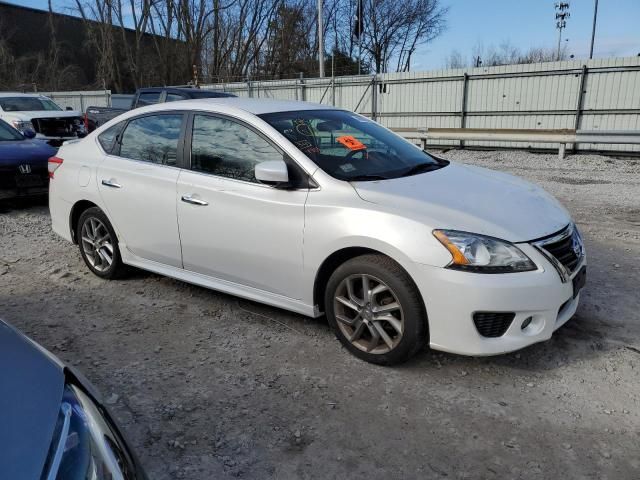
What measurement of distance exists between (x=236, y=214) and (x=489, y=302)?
1.81 m

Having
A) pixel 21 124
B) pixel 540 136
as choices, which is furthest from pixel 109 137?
pixel 540 136

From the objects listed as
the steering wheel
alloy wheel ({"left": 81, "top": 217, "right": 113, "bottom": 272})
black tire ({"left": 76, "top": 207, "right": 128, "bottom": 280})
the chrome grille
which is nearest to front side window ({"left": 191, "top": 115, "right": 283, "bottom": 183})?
the steering wheel

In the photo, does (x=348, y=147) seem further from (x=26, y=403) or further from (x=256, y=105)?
(x=26, y=403)

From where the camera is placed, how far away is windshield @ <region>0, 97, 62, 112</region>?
13.2m

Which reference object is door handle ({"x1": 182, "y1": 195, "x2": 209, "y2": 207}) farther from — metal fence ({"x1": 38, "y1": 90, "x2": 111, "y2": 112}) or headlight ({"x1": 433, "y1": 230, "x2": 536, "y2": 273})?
metal fence ({"x1": 38, "y1": 90, "x2": 111, "y2": 112})

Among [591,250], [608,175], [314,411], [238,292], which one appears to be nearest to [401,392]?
[314,411]

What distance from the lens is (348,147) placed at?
154 inches

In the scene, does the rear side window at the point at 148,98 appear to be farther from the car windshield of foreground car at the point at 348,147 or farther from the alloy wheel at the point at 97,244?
the car windshield of foreground car at the point at 348,147

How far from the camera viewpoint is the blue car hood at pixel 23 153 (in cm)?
754

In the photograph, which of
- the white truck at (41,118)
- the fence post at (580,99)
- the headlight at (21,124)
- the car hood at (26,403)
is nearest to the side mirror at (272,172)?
the car hood at (26,403)

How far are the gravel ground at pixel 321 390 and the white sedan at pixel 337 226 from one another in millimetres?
279

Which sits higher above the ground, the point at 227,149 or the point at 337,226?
the point at 227,149

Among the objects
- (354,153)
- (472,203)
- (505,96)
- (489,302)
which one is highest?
(505,96)

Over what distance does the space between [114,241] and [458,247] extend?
314cm
